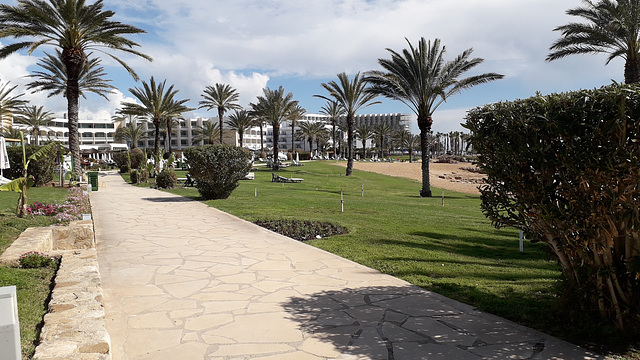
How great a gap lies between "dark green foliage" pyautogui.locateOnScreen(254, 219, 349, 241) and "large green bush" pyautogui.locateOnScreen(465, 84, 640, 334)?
18.9 feet

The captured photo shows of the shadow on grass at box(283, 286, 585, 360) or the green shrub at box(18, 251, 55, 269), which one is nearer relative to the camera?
the shadow on grass at box(283, 286, 585, 360)

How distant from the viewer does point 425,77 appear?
2572cm

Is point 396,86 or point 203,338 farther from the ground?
point 396,86

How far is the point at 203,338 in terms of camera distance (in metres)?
4.33

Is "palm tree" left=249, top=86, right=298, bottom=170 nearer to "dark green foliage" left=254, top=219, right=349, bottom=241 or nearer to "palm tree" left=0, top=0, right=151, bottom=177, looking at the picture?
"palm tree" left=0, top=0, right=151, bottom=177

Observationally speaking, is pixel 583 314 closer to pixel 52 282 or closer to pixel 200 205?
pixel 52 282

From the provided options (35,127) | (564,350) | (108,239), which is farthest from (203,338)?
(35,127)

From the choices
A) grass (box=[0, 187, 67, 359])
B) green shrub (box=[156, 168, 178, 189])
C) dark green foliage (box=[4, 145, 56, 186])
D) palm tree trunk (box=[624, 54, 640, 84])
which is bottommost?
grass (box=[0, 187, 67, 359])

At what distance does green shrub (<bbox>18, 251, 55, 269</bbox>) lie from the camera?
21.0 feet

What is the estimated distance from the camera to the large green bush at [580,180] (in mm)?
3668

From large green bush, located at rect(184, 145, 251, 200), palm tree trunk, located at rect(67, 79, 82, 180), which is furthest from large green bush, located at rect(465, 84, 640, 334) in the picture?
palm tree trunk, located at rect(67, 79, 82, 180)

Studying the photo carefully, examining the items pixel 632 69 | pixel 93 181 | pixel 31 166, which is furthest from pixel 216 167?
pixel 632 69

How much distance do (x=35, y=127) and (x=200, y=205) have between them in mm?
60120

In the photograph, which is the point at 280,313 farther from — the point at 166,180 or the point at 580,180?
the point at 166,180
